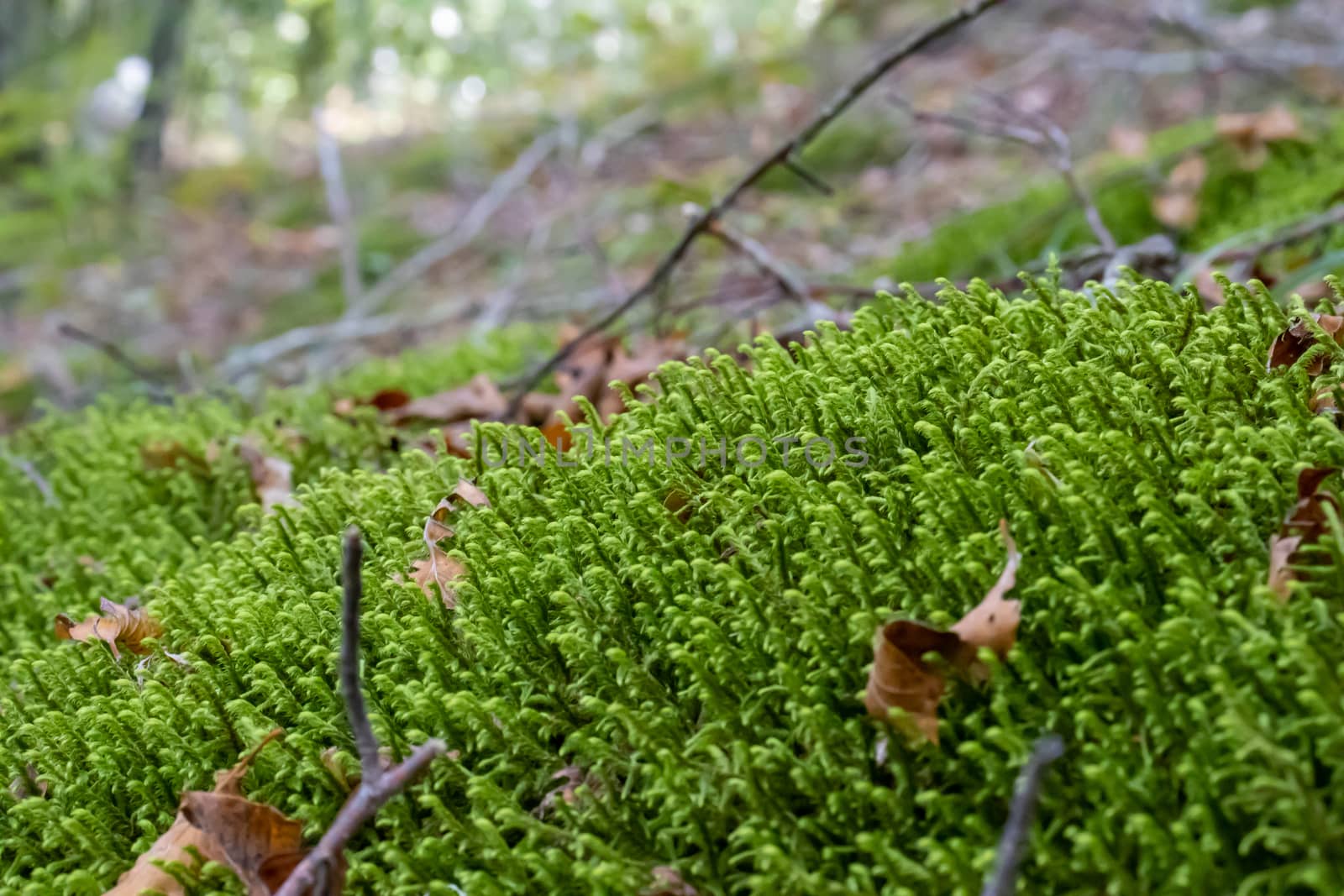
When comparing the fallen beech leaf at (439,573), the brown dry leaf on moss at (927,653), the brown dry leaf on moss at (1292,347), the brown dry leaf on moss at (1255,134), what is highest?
the brown dry leaf on moss at (1255,134)

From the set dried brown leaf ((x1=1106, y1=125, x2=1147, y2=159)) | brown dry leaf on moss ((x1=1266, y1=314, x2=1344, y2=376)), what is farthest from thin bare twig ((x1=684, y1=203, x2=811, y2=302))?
dried brown leaf ((x1=1106, y1=125, x2=1147, y2=159))

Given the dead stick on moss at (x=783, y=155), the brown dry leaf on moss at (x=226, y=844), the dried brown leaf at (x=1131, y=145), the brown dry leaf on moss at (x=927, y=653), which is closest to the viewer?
the brown dry leaf on moss at (x=927, y=653)

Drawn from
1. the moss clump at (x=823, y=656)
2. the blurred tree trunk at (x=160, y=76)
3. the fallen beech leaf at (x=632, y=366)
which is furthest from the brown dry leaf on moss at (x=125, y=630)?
the blurred tree trunk at (x=160, y=76)

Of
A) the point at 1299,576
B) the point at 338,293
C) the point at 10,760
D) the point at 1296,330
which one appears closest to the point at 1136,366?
the point at 1296,330

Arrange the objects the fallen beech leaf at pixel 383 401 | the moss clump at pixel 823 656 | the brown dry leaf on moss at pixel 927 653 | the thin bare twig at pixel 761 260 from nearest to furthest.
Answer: the moss clump at pixel 823 656
the brown dry leaf on moss at pixel 927 653
the fallen beech leaf at pixel 383 401
the thin bare twig at pixel 761 260

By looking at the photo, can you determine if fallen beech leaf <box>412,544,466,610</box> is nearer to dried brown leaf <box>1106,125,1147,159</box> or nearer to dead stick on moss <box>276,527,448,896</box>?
dead stick on moss <box>276,527,448,896</box>

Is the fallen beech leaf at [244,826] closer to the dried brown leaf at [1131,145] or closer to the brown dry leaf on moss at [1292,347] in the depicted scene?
the brown dry leaf on moss at [1292,347]

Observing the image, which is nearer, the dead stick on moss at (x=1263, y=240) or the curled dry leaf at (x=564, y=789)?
the curled dry leaf at (x=564, y=789)

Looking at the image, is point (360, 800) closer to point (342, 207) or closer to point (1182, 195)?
point (1182, 195)

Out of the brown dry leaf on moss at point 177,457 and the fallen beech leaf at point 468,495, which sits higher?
the fallen beech leaf at point 468,495
